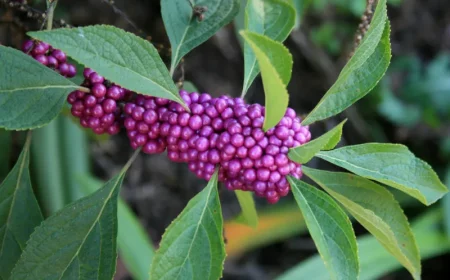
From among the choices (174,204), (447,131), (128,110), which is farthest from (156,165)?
(128,110)

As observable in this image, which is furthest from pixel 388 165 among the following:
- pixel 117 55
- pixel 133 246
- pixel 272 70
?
pixel 133 246

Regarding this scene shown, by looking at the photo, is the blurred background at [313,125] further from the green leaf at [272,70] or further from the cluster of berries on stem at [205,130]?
the green leaf at [272,70]

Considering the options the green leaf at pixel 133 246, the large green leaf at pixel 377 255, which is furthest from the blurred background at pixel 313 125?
the green leaf at pixel 133 246

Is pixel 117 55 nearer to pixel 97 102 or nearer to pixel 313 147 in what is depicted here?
pixel 97 102

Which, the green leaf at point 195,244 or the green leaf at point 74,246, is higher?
the green leaf at point 195,244

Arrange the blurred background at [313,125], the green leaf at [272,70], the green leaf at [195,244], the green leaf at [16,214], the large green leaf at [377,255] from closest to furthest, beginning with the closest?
the green leaf at [272,70]
the green leaf at [195,244]
the green leaf at [16,214]
the large green leaf at [377,255]
the blurred background at [313,125]

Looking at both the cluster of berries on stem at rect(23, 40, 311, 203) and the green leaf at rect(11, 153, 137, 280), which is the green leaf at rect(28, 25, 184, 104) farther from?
the green leaf at rect(11, 153, 137, 280)
